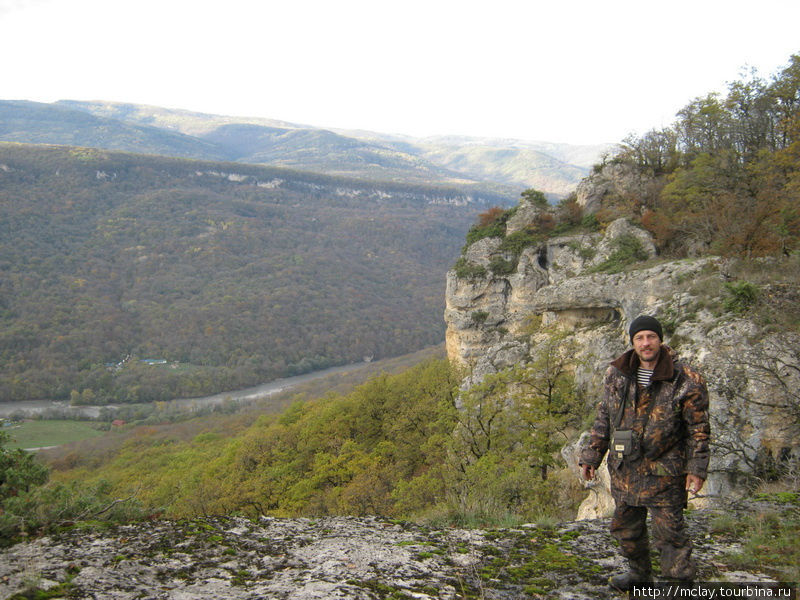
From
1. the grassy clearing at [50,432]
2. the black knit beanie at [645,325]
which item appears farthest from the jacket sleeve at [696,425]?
the grassy clearing at [50,432]

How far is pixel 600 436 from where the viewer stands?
13.9 ft

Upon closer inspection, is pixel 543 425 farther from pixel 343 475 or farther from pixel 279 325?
pixel 279 325

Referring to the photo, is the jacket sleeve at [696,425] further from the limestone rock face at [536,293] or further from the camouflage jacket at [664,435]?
the limestone rock face at [536,293]

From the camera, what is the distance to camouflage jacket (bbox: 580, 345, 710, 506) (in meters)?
3.71

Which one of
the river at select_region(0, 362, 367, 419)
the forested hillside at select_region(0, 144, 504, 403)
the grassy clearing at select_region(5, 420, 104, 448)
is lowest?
the river at select_region(0, 362, 367, 419)

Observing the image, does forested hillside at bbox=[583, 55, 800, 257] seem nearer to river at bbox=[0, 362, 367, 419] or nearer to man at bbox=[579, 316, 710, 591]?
man at bbox=[579, 316, 710, 591]

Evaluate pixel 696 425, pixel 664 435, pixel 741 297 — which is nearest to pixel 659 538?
pixel 664 435

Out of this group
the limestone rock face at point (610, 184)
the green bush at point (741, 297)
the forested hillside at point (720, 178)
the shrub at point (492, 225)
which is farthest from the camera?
the shrub at point (492, 225)

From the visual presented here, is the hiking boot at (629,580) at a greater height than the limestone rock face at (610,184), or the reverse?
the limestone rock face at (610,184)

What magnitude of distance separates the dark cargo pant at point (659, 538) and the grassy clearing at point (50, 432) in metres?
70.5

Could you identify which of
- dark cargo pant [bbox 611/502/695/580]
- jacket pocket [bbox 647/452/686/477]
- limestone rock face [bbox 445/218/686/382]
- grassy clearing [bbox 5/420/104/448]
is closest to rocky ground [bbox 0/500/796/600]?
dark cargo pant [bbox 611/502/695/580]

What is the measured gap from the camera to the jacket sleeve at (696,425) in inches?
142

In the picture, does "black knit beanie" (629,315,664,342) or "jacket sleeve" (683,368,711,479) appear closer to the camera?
"jacket sleeve" (683,368,711,479)

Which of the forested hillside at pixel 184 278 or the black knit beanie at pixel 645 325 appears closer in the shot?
the black knit beanie at pixel 645 325
